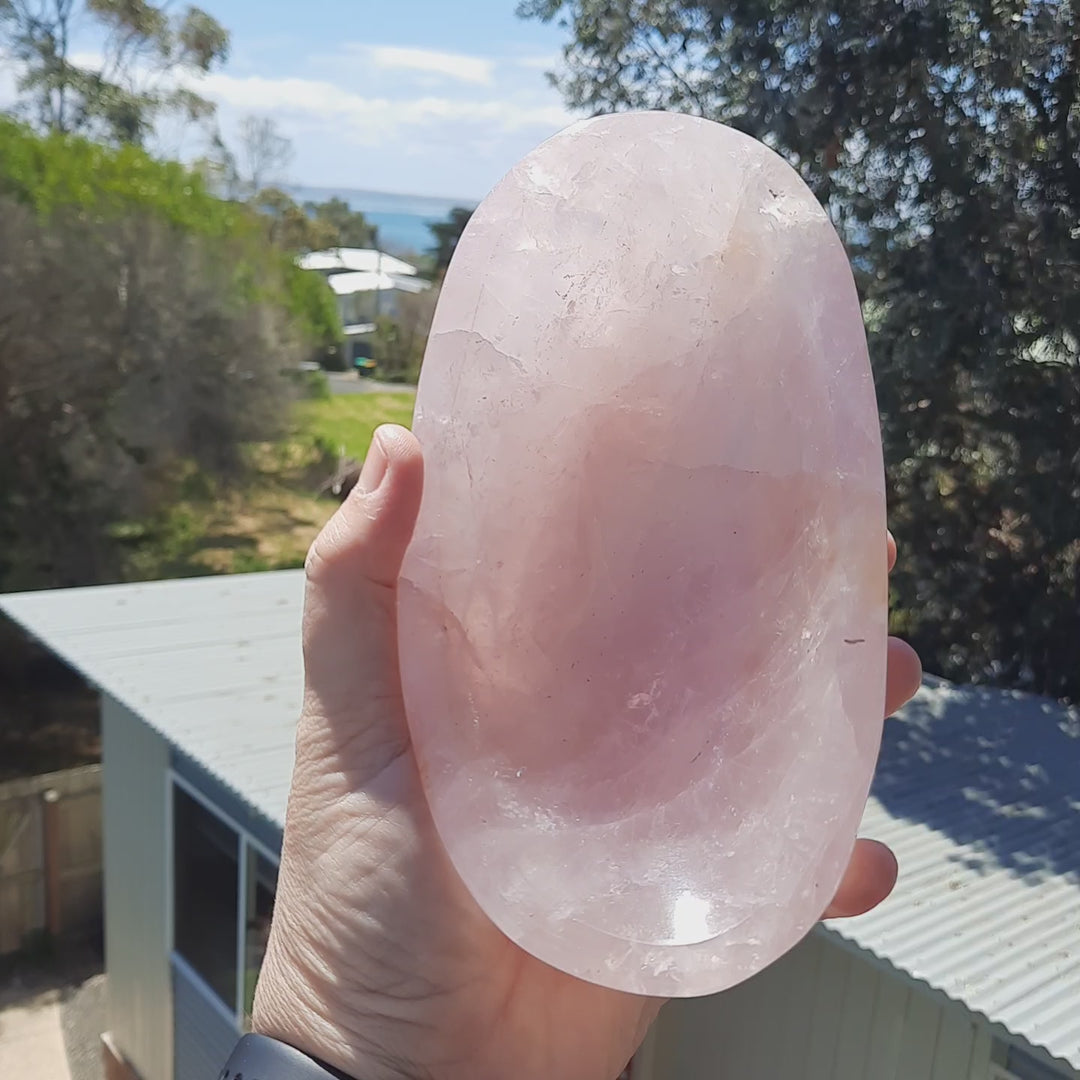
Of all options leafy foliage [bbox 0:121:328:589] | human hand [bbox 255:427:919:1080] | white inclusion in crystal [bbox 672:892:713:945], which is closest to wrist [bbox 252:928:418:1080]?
human hand [bbox 255:427:919:1080]

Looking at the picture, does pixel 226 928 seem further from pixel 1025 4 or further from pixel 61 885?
pixel 1025 4

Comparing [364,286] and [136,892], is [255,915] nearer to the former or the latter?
[136,892]

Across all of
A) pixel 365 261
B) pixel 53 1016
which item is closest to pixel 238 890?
pixel 53 1016

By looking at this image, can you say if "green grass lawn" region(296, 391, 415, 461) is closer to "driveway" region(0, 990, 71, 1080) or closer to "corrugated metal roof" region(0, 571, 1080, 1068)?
"driveway" region(0, 990, 71, 1080)

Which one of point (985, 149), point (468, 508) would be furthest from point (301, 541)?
point (468, 508)

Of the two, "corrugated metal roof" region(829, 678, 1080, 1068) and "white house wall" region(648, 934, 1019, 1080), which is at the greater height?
"corrugated metal roof" region(829, 678, 1080, 1068)
